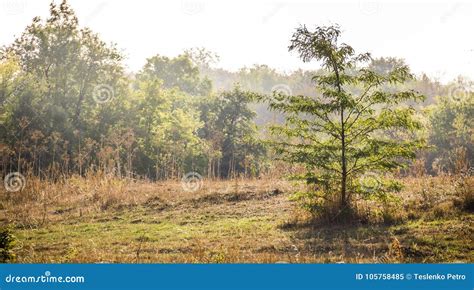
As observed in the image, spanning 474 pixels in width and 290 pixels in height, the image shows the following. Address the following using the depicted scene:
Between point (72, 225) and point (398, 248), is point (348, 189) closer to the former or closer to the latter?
point (398, 248)

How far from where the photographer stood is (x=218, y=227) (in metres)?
11.3

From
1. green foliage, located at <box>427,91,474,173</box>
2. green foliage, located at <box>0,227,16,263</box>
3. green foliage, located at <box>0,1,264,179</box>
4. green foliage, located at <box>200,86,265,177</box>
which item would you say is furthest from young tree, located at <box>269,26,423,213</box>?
green foliage, located at <box>427,91,474,173</box>

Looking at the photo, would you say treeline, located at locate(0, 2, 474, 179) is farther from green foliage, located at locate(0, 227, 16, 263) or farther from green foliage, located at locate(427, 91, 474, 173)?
green foliage, located at locate(0, 227, 16, 263)

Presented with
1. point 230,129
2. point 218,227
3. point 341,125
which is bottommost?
point 218,227

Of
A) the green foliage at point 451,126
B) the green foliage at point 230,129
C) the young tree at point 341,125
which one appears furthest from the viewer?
the green foliage at point 451,126

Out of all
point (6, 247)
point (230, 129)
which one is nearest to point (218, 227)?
point (6, 247)

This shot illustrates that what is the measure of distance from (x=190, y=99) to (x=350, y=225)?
2867cm

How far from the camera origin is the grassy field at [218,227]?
26.6 feet

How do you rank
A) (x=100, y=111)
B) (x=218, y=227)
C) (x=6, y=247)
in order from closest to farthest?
(x=6, y=247) < (x=218, y=227) < (x=100, y=111)

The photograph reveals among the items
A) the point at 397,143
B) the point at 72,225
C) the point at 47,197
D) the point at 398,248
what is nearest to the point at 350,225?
the point at 397,143

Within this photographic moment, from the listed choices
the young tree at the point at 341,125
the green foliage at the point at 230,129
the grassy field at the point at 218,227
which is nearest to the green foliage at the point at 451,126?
the green foliage at the point at 230,129

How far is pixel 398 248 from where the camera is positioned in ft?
25.5

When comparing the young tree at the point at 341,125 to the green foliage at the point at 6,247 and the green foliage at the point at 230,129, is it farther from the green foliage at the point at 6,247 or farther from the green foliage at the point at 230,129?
the green foliage at the point at 230,129

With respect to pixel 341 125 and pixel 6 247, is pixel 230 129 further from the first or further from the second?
pixel 6 247
